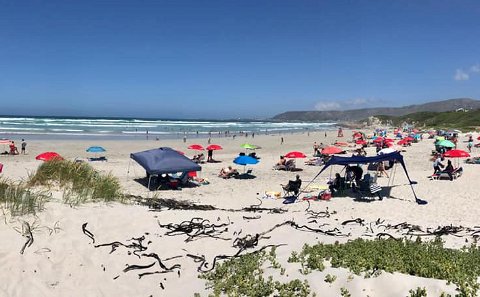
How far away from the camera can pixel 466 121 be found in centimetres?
6725

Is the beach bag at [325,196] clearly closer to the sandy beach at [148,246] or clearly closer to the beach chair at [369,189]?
the beach chair at [369,189]

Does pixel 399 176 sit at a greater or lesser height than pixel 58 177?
lesser

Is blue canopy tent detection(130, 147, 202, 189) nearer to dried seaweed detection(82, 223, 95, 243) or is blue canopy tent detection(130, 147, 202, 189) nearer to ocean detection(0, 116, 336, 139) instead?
dried seaweed detection(82, 223, 95, 243)

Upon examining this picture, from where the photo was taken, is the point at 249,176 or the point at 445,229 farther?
the point at 249,176

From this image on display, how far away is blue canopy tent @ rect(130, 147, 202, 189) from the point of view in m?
14.8

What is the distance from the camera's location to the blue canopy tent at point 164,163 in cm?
1482

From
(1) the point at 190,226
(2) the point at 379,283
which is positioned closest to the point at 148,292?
(1) the point at 190,226

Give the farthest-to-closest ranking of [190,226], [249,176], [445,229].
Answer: [249,176] < [445,229] < [190,226]

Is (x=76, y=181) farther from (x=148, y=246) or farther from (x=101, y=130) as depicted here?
(x=101, y=130)

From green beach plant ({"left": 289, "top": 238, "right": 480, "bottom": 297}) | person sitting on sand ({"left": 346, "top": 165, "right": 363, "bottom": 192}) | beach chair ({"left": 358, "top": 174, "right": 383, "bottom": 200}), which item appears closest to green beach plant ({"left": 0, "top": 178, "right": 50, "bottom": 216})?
green beach plant ({"left": 289, "top": 238, "right": 480, "bottom": 297})

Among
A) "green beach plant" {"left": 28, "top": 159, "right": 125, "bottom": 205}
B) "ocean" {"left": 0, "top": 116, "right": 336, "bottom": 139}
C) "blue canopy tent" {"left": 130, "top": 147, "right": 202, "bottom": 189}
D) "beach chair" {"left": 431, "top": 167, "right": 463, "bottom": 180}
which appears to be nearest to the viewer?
"green beach plant" {"left": 28, "top": 159, "right": 125, "bottom": 205}

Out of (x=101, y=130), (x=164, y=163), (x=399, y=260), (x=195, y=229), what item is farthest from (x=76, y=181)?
(x=101, y=130)

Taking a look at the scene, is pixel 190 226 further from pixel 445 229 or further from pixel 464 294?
pixel 445 229

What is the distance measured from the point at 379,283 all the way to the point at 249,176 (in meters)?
15.2
